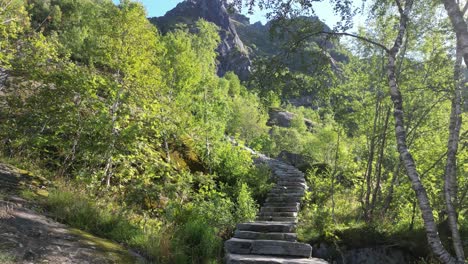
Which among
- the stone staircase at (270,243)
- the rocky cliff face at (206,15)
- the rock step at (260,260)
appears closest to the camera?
Result: the rock step at (260,260)

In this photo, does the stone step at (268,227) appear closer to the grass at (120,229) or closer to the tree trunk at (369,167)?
the grass at (120,229)

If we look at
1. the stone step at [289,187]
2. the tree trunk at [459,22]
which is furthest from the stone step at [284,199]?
the tree trunk at [459,22]

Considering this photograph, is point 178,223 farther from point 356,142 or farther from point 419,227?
point 356,142

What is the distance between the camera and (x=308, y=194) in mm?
11266

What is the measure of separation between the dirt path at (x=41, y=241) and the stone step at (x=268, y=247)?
240 cm

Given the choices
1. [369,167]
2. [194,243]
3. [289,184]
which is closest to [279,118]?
[289,184]

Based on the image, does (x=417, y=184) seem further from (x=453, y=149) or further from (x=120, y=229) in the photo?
(x=120, y=229)

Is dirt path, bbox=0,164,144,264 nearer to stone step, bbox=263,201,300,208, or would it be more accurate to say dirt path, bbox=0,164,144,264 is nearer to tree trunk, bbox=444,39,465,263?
tree trunk, bbox=444,39,465,263

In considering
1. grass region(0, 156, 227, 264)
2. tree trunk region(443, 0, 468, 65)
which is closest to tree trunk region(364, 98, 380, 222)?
tree trunk region(443, 0, 468, 65)

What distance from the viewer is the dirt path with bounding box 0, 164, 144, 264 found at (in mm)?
3807

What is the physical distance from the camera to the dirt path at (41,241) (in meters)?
3.81

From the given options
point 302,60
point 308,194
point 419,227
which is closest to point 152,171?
point 302,60

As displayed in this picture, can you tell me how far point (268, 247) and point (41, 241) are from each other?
4.25 m

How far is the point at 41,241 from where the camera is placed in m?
4.22
